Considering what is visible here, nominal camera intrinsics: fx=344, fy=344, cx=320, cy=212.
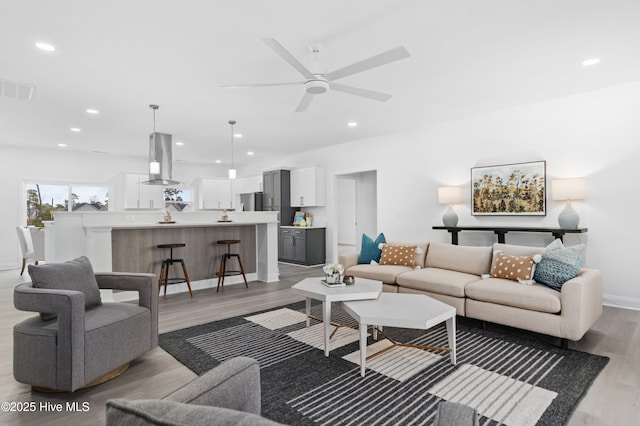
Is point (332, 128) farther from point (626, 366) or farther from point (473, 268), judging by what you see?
point (626, 366)

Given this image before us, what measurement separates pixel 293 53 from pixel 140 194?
713 centimetres

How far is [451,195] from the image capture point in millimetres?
5406

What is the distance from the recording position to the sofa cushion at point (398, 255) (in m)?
A: 4.43

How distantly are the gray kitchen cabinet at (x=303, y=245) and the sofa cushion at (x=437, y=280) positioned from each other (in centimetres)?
356

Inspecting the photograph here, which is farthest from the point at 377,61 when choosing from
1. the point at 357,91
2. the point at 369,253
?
the point at 369,253

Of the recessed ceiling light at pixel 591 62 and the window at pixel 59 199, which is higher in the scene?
the recessed ceiling light at pixel 591 62

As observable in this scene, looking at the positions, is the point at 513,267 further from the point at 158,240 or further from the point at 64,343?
the point at 158,240

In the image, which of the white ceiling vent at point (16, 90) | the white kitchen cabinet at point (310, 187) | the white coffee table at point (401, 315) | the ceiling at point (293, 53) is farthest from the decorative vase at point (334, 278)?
the white kitchen cabinet at point (310, 187)

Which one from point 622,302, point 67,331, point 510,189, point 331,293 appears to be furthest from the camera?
point 510,189

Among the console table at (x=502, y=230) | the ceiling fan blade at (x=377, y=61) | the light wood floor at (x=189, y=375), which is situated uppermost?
the ceiling fan blade at (x=377, y=61)

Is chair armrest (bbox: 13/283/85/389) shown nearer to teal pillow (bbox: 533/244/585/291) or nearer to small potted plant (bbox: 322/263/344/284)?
small potted plant (bbox: 322/263/344/284)

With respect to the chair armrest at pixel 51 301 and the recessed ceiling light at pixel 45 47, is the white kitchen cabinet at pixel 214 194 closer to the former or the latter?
the recessed ceiling light at pixel 45 47

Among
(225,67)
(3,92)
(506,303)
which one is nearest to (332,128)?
(225,67)

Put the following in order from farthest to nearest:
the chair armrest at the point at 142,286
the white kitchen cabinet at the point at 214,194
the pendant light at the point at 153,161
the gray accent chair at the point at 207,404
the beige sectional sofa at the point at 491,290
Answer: the white kitchen cabinet at the point at 214,194
the pendant light at the point at 153,161
the beige sectional sofa at the point at 491,290
the chair armrest at the point at 142,286
the gray accent chair at the point at 207,404
